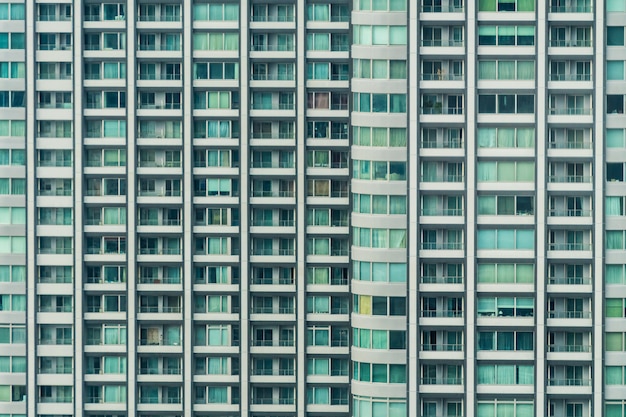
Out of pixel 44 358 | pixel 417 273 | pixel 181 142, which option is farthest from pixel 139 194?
pixel 417 273

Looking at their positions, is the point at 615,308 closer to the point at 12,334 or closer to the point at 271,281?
the point at 271,281

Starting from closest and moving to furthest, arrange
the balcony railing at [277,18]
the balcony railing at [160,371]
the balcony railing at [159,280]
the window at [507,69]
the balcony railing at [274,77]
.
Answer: the window at [507,69] < the balcony railing at [277,18] < the balcony railing at [274,77] < the balcony railing at [159,280] < the balcony railing at [160,371]

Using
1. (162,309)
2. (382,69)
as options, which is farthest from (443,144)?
(162,309)

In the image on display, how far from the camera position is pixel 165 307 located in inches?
4970

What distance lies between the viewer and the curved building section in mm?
117375

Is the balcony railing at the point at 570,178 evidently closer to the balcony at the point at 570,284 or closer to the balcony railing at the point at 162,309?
the balcony at the point at 570,284

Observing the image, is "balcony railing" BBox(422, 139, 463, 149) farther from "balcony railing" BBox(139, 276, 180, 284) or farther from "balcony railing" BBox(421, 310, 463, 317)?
"balcony railing" BBox(139, 276, 180, 284)

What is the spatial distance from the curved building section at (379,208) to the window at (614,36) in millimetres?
12894

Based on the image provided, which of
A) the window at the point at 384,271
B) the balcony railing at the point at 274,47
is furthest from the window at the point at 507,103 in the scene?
the balcony railing at the point at 274,47

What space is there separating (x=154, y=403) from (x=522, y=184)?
29.6m

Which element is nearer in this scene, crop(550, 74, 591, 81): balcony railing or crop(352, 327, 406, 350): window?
crop(550, 74, 591, 81): balcony railing

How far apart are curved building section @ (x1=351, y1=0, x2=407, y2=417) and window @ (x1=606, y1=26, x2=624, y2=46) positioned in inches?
508

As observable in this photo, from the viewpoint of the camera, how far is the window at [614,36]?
4611 inches

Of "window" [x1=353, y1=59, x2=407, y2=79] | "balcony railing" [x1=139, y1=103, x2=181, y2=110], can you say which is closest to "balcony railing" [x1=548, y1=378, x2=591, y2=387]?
"window" [x1=353, y1=59, x2=407, y2=79]
